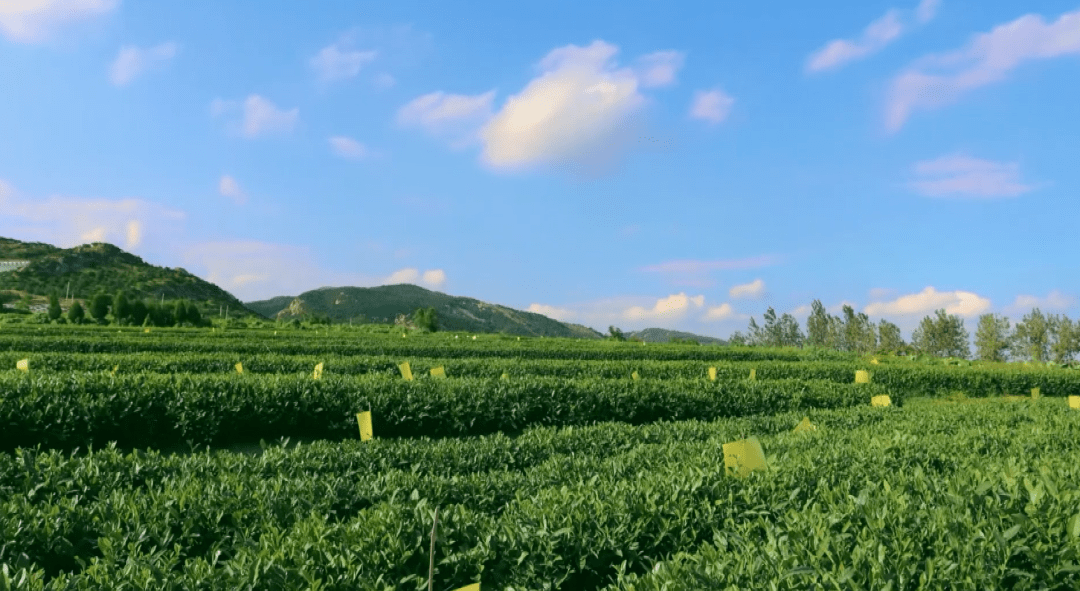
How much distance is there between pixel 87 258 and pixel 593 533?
72053 millimetres

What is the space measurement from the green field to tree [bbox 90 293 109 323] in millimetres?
27718

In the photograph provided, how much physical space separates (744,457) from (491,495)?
5.43ft

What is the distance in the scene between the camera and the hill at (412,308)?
304 ft

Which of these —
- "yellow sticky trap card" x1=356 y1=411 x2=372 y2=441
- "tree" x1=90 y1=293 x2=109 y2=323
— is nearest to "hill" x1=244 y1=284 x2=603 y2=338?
"tree" x1=90 y1=293 x2=109 y2=323

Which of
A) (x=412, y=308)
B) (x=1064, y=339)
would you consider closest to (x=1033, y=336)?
(x=1064, y=339)

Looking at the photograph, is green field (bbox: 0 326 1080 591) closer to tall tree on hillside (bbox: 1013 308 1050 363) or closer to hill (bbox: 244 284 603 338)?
tall tree on hillside (bbox: 1013 308 1050 363)

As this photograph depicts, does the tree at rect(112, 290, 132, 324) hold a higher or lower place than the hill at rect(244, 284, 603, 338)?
lower

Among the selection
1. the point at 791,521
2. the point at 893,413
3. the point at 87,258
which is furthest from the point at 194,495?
the point at 87,258

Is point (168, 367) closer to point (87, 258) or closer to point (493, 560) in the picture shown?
point (493, 560)

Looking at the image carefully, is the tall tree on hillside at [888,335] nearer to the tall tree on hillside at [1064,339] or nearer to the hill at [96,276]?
the tall tree on hillside at [1064,339]

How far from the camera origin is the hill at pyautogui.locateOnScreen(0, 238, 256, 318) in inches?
2082

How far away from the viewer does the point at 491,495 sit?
14.1ft

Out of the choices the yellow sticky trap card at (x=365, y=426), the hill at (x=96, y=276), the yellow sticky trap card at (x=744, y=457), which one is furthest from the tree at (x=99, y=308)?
the yellow sticky trap card at (x=744, y=457)

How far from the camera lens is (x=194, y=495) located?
396 cm
